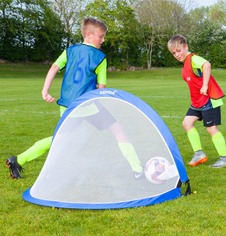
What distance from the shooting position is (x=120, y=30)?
46094mm

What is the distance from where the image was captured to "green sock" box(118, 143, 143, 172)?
3451mm

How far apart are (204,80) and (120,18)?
4492cm

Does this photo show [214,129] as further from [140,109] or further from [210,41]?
[210,41]

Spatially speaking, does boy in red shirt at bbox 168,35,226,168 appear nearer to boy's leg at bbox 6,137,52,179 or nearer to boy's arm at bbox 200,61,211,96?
boy's arm at bbox 200,61,211,96

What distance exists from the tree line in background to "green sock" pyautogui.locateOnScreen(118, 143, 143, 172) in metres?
40.8

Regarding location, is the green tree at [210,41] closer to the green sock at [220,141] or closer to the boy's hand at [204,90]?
the green sock at [220,141]

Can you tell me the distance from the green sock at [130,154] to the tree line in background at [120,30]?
40.8 meters

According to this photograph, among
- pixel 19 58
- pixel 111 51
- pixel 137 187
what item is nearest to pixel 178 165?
pixel 137 187

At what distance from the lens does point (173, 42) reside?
4.40 metres

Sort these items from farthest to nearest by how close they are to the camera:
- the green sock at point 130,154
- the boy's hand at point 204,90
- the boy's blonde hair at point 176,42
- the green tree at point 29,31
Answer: the green tree at point 29,31 → the boy's blonde hair at point 176,42 → the boy's hand at point 204,90 → the green sock at point 130,154

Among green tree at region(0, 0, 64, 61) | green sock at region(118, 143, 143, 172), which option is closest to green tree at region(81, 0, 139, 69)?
green tree at region(0, 0, 64, 61)

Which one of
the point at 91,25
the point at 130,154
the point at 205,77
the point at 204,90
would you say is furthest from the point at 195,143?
the point at 91,25

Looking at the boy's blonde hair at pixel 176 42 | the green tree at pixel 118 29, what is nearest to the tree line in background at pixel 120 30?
the green tree at pixel 118 29

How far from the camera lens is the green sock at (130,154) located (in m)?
3.45
